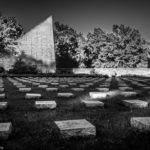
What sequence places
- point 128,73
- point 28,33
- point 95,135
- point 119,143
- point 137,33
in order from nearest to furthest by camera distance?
1. point 119,143
2. point 95,135
3. point 28,33
4. point 128,73
5. point 137,33

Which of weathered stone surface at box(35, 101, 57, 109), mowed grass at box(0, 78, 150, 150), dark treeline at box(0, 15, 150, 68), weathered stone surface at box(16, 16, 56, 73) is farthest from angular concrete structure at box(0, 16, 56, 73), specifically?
→ mowed grass at box(0, 78, 150, 150)

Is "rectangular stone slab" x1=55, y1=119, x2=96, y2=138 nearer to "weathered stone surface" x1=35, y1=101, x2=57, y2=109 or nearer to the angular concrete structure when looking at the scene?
"weathered stone surface" x1=35, y1=101, x2=57, y2=109

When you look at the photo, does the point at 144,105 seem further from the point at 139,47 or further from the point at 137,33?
the point at 137,33

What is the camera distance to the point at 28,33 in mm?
26141

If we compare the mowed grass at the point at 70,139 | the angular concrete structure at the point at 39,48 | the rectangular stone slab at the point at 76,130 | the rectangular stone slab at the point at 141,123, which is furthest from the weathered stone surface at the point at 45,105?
the angular concrete structure at the point at 39,48

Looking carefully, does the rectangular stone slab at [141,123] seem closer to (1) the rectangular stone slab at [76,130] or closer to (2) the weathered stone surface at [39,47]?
(1) the rectangular stone slab at [76,130]

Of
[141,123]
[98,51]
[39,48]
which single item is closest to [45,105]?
[141,123]

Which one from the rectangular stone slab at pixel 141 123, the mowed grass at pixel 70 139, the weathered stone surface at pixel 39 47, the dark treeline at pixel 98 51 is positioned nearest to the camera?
the mowed grass at pixel 70 139

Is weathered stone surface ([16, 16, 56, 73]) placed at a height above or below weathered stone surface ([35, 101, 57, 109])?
above

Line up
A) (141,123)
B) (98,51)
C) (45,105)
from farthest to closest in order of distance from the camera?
(98,51) → (45,105) → (141,123)

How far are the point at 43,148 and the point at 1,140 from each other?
38cm

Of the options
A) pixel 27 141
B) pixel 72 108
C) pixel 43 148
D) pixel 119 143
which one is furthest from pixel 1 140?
pixel 72 108

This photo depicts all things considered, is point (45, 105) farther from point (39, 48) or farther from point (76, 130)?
point (39, 48)

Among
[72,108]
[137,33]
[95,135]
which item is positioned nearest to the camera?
[95,135]
